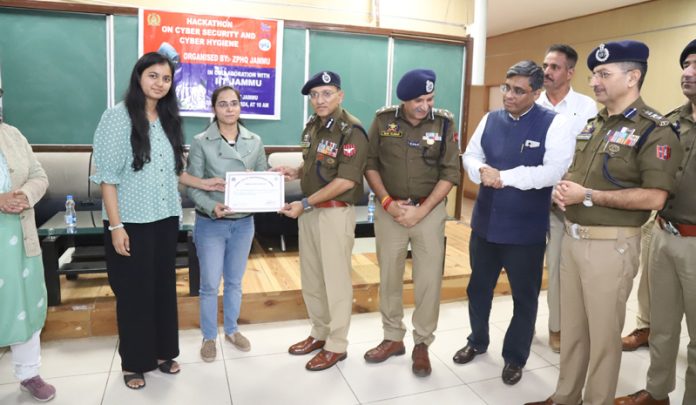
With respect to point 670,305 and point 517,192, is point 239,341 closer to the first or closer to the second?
point 517,192

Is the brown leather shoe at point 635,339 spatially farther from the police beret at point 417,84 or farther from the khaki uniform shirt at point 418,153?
the police beret at point 417,84

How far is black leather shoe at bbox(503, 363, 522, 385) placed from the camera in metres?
2.41

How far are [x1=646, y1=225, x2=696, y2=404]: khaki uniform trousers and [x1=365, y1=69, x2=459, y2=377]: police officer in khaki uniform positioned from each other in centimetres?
98

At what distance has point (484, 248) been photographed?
8.06 feet

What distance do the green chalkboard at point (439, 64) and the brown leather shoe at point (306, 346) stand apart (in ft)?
10.0

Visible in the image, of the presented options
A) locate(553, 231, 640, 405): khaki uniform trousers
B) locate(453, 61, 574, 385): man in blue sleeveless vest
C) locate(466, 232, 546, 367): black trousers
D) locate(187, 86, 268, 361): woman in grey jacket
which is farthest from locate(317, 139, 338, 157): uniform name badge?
locate(553, 231, 640, 405): khaki uniform trousers

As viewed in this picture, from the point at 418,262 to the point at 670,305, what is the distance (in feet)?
3.82

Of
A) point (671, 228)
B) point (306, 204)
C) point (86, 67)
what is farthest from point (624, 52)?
point (86, 67)

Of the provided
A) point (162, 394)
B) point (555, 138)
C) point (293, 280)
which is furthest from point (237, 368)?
point (555, 138)

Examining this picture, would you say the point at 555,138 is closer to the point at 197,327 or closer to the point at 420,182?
the point at 420,182

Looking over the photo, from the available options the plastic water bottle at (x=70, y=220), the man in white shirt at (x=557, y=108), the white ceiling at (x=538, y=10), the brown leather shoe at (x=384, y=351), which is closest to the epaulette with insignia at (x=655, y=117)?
the man in white shirt at (x=557, y=108)

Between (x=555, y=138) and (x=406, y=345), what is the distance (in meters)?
1.44

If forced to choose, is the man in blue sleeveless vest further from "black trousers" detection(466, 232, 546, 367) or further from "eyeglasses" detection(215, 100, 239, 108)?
"eyeglasses" detection(215, 100, 239, 108)

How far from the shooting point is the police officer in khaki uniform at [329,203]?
2.34 metres
